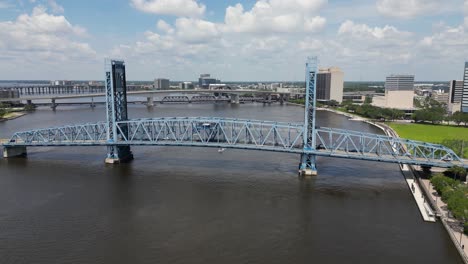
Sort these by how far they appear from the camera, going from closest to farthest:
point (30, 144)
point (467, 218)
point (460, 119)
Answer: point (467, 218)
point (30, 144)
point (460, 119)

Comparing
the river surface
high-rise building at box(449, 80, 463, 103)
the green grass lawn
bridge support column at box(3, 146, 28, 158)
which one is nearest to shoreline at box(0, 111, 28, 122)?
bridge support column at box(3, 146, 28, 158)

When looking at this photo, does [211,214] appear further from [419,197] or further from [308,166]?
[419,197]

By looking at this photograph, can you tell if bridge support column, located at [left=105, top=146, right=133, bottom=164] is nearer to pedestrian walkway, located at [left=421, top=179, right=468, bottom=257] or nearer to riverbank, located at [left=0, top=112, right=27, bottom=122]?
pedestrian walkway, located at [left=421, top=179, right=468, bottom=257]

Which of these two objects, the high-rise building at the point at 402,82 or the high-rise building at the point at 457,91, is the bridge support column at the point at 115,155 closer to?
the high-rise building at the point at 457,91

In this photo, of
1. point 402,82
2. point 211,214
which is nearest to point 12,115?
point 211,214

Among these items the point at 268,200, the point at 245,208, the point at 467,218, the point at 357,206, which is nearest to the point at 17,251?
the point at 245,208

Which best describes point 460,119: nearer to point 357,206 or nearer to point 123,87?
point 357,206
